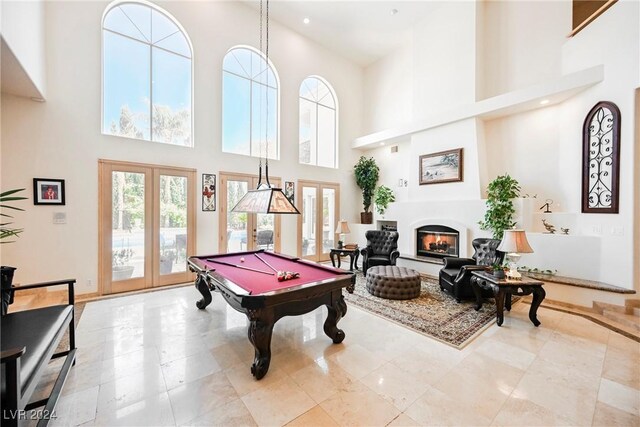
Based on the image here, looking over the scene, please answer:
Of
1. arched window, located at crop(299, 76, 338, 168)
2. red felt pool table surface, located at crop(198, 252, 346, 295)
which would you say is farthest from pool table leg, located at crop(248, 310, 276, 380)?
arched window, located at crop(299, 76, 338, 168)

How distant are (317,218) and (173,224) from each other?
3.81 meters

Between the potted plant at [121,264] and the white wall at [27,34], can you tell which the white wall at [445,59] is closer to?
the white wall at [27,34]

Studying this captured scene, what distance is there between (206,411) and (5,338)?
1.47 metres

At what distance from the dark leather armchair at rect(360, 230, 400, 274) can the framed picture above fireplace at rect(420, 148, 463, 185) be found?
65.9 inches

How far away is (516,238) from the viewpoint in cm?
351

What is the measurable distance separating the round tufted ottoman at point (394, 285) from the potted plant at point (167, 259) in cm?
397

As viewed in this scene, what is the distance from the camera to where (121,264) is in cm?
473

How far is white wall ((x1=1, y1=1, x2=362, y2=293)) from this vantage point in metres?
3.97

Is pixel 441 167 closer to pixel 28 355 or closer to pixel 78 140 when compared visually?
pixel 28 355

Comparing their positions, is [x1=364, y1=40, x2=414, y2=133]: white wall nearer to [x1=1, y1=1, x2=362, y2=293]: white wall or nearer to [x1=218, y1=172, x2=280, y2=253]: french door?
[x1=218, y1=172, x2=280, y2=253]: french door

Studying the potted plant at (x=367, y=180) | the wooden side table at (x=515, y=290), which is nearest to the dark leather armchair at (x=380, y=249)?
the potted plant at (x=367, y=180)

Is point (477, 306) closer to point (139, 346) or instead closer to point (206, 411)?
point (206, 411)

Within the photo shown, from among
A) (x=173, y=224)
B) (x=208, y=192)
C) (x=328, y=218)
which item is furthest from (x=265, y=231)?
(x=328, y=218)

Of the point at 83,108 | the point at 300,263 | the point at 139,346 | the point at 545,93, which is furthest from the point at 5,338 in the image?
the point at 545,93
